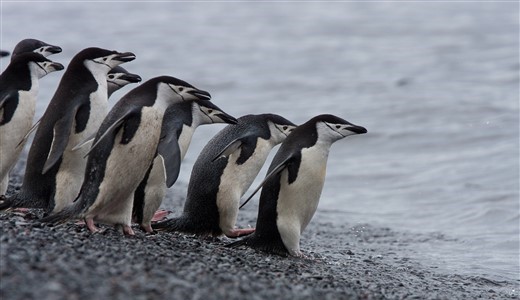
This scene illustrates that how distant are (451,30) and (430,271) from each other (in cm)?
2304

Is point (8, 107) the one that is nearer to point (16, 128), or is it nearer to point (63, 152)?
point (16, 128)

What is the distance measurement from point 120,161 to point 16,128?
114cm

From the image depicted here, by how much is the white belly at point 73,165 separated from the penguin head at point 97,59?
0.97ft

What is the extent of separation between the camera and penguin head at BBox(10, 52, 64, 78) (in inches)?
302

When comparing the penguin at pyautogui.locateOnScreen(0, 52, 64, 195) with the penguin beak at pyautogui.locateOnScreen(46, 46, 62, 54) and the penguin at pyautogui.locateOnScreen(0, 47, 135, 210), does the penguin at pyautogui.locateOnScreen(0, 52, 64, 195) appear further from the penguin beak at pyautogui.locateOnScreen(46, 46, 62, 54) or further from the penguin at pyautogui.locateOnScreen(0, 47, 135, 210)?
the penguin beak at pyautogui.locateOnScreen(46, 46, 62, 54)

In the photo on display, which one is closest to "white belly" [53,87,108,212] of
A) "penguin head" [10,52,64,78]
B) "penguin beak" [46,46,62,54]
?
"penguin head" [10,52,64,78]

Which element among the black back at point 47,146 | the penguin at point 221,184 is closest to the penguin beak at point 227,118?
the penguin at point 221,184

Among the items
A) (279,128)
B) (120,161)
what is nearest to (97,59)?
(120,161)

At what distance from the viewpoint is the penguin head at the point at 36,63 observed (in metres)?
7.66

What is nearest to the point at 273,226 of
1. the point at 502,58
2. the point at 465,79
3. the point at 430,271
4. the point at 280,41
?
the point at 430,271

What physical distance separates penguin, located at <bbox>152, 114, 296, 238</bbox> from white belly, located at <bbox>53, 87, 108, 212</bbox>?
83 cm

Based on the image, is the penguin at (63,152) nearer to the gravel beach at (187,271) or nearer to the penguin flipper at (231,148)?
the gravel beach at (187,271)

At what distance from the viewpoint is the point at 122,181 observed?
680 cm

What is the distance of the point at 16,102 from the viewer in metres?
7.45
